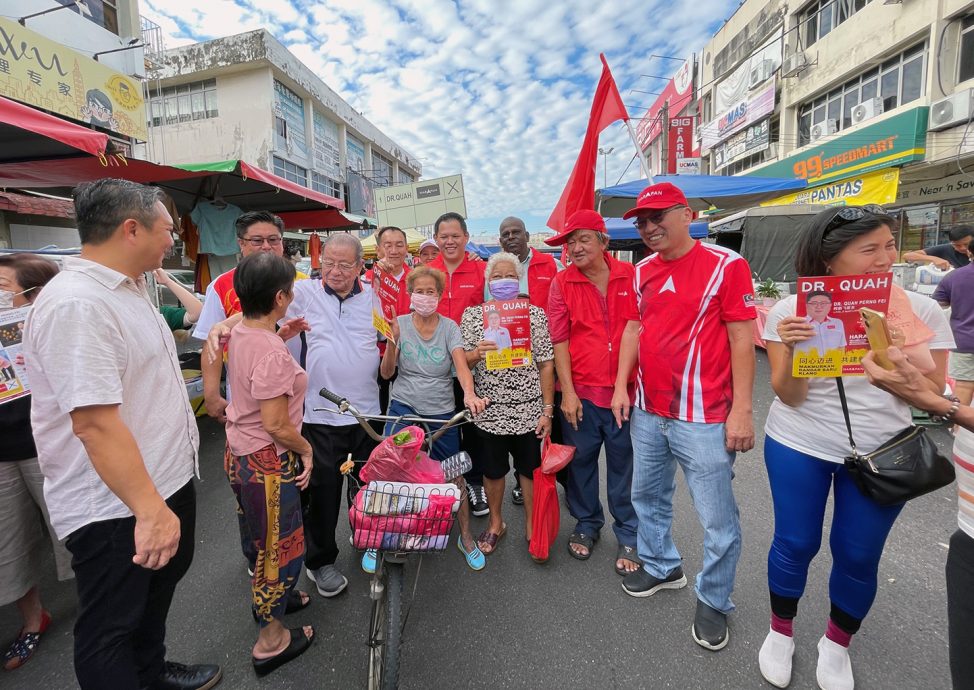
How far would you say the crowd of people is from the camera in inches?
56.0

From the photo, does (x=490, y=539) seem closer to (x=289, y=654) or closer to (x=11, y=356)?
(x=289, y=654)

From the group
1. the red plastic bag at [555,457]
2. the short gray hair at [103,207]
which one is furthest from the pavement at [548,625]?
the short gray hair at [103,207]

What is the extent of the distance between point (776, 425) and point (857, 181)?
15137mm

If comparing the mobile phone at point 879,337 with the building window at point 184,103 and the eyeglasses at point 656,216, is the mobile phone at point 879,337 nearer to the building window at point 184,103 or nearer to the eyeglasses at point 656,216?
the eyeglasses at point 656,216

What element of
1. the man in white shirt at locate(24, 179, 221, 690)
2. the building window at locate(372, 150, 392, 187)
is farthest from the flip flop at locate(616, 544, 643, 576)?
the building window at locate(372, 150, 392, 187)

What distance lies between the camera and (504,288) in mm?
2723

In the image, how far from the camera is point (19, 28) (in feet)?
23.3

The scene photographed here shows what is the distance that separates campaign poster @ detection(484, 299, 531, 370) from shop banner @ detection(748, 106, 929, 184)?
46.2 ft

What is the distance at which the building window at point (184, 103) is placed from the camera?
73.0 feet

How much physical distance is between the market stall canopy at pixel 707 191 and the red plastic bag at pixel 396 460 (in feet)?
19.1

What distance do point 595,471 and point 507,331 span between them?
1233 millimetres

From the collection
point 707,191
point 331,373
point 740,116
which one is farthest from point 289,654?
point 740,116

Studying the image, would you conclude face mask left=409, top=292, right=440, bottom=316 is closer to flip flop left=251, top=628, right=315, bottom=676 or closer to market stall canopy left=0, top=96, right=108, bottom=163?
flip flop left=251, top=628, right=315, bottom=676

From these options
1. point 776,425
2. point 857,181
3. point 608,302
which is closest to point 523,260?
point 608,302
